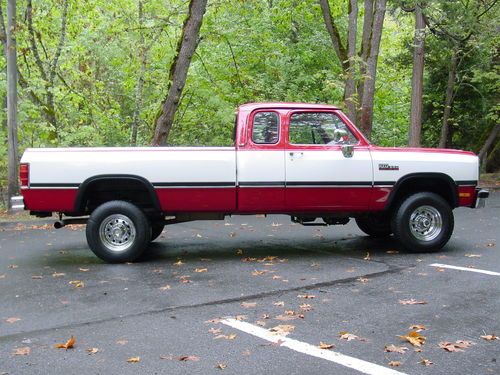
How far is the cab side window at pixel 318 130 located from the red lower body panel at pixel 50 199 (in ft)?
10.3

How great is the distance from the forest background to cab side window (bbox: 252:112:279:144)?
24.2 feet

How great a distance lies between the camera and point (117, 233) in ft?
26.3

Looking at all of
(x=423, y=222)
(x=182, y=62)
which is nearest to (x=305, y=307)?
(x=423, y=222)

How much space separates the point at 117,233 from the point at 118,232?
0.07 feet

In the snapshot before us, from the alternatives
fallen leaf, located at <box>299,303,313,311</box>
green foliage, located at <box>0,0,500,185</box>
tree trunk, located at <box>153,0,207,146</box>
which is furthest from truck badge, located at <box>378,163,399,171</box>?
green foliage, located at <box>0,0,500,185</box>

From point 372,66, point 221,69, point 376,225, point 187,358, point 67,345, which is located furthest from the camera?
point 221,69

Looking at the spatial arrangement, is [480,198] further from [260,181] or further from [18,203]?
[18,203]

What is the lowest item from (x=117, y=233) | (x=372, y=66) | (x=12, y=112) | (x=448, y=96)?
(x=117, y=233)

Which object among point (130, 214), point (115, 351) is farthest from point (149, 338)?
point (130, 214)

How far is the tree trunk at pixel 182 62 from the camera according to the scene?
512 inches

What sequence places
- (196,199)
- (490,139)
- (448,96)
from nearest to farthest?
(196,199) → (448,96) → (490,139)

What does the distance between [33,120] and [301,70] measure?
10.1 meters

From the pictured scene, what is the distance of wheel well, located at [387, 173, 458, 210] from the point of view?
8.32 meters

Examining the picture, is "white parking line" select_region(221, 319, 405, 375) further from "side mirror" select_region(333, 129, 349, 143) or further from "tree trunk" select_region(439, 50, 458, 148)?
"tree trunk" select_region(439, 50, 458, 148)
